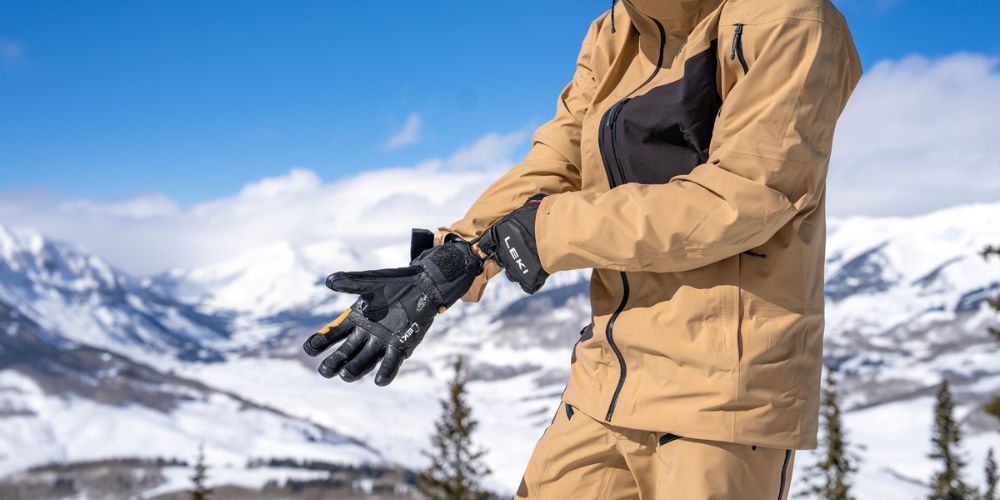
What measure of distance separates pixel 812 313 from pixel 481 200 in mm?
1552

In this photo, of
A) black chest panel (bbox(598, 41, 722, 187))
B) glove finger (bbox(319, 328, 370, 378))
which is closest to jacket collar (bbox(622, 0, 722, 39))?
black chest panel (bbox(598, 41, 722, 187))

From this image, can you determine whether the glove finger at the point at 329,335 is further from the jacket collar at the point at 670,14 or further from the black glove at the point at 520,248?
the jacket collar at the point at 670,14

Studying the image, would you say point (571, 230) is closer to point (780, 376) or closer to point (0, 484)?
point (780, 376)

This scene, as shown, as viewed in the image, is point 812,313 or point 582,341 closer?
point 812,313

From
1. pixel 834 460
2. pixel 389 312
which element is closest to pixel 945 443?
pixel 834 460

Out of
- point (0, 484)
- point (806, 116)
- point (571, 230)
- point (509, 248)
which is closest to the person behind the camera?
point (806, 116)

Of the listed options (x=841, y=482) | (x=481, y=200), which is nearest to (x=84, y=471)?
(x=841, y=482)

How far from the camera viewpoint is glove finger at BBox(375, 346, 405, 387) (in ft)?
9.41

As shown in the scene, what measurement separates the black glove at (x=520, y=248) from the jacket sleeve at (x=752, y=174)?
0.32 m

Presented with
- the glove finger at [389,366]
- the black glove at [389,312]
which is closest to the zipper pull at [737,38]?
the black glove at [389,312]

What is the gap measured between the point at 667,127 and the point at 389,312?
4.26 ft

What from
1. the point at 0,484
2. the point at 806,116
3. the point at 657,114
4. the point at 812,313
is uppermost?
the point at 0,484

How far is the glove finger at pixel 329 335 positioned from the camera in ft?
9.70

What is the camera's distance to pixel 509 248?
2914mm
